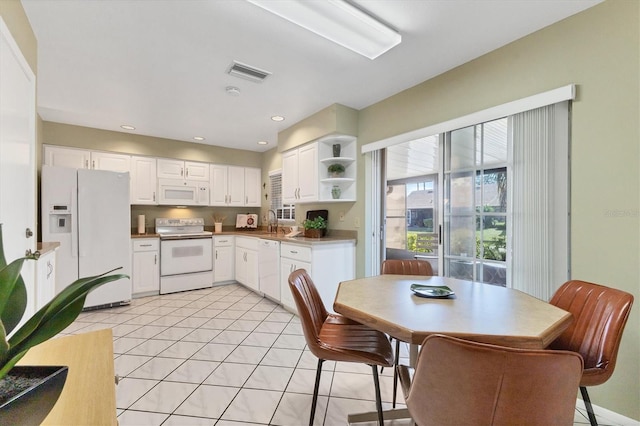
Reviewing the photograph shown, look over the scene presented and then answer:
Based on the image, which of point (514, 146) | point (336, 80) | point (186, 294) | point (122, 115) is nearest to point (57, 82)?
point (122, 115)

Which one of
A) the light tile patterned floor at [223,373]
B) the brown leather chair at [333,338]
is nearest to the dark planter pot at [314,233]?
the light tile patterned floor at [223,373]

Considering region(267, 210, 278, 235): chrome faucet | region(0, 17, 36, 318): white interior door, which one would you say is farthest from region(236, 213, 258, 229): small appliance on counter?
region(0, 17, 36, 318): white interior door

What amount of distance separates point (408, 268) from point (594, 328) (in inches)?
43.4

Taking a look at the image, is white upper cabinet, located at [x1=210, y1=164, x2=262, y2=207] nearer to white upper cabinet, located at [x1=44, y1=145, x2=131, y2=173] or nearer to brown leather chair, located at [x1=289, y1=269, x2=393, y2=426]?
white upper cabinet, located at [x1=44, y1=145, x2=131, y2=173]

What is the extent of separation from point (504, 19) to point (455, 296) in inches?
72.5

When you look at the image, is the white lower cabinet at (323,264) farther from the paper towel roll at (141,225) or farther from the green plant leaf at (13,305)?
the green plant leaf at (13,305)

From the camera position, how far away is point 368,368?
7.32 ft

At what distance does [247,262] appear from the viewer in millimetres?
4500

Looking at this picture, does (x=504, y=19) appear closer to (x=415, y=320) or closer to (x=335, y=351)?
(x=415, y=320)

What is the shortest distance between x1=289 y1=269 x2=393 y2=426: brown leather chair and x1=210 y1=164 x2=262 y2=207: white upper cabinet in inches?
150

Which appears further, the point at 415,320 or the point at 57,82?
the point at 57,82

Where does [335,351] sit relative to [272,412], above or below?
above

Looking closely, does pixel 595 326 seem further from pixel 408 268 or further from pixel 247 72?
pixel 247 72

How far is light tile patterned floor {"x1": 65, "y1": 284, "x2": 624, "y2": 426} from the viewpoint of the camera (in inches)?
67.7
